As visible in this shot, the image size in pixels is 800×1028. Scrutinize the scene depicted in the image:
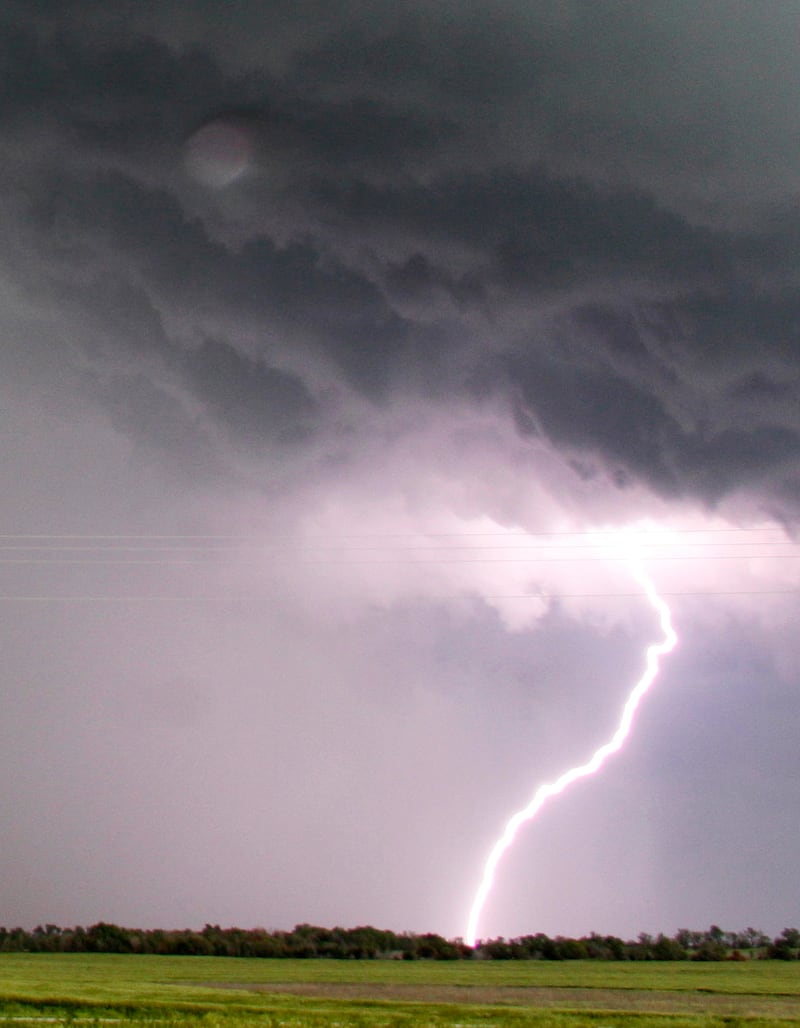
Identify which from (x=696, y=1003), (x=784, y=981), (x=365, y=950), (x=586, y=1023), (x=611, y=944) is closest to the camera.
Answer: (x=586, y=1023)

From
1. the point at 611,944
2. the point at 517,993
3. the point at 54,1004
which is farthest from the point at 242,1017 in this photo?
the point at 611,944

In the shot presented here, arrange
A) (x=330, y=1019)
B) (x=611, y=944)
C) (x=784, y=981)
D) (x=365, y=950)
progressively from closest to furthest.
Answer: (x=330, y=1019) → (x=784, y=981) → (x=365, y=950) → (x=611, y=944)

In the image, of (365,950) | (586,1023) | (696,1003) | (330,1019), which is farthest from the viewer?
(365,950)

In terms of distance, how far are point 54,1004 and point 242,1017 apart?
4841mm

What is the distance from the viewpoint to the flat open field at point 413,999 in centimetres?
2250

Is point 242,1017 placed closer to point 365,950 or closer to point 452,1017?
point 452,1017

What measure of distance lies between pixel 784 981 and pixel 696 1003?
78.2ft

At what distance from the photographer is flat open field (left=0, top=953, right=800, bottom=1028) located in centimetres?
2250

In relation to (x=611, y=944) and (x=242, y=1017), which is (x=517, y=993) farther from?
(x=611, y=944)

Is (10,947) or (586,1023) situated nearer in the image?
(586,1023)

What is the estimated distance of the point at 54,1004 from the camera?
22797mm

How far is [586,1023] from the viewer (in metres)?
23.5

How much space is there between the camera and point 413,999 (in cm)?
3416

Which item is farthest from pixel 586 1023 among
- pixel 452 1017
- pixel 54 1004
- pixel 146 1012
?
pixel 54 1004
